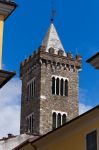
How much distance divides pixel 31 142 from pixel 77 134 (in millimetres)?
3196

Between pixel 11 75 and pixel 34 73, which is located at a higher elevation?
pixel 34 73

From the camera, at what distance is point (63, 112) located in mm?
71938

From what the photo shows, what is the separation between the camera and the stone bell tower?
232 ft

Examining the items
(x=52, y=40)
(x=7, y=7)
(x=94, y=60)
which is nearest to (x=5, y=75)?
(x=7, y=7)

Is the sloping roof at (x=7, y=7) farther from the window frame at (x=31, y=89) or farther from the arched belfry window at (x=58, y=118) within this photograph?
the window frame at (x=31, y=89)

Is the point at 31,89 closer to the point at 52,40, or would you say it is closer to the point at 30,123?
the point at 30,123

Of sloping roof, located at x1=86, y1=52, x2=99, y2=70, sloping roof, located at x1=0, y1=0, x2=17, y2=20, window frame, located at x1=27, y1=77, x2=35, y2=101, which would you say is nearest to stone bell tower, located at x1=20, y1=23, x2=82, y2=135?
window frame, located at x1=27, y1=77, x2=35, y2=101

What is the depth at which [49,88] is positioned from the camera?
237 feet

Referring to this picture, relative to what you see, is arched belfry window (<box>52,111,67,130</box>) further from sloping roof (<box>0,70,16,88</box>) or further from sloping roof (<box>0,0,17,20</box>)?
sloping roof (<box>0,70,16,88</box>)

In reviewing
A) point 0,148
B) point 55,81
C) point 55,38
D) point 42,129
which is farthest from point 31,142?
point 55,38

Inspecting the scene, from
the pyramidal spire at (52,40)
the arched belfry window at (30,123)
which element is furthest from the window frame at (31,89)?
the pyramidal spire at (52,40)

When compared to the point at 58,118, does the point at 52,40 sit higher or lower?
higher

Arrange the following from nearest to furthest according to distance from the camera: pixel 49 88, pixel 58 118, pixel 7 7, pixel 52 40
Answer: pixel 7 7
pixel 58 118
pixel 49 88
pixel 52 40

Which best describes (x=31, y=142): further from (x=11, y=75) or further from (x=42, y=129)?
(x=42, y=129)
